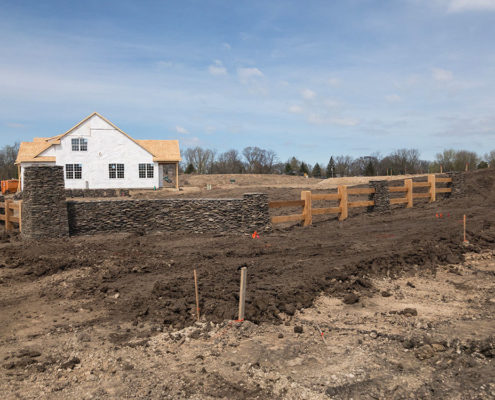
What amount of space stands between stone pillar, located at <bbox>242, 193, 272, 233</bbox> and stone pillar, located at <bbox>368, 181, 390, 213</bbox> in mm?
5785

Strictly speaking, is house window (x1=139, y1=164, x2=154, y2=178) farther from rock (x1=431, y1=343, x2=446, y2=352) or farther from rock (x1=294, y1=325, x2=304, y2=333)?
rock (x1=431, y1=343, x2=446, y2=352)

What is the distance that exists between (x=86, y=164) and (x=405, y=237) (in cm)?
3221

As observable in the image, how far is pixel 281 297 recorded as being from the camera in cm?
718

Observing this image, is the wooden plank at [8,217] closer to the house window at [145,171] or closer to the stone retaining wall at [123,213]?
the stone retaining wall at [123,213]

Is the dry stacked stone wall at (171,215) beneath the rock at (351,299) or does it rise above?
above

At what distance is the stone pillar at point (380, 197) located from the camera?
17672 mm

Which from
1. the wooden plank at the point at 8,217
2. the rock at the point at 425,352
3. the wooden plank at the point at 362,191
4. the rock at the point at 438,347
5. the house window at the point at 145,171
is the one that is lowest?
the rock at the point at 425,352

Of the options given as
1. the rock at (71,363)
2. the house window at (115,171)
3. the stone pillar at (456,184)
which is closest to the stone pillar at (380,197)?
the stone pillar at (456,184)

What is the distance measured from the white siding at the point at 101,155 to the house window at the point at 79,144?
0.27m

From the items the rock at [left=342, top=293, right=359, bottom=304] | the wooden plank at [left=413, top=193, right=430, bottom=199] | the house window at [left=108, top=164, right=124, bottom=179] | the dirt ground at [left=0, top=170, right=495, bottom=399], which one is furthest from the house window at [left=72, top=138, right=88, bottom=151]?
the rock at [left=342, top=293, right=359, bottom=304]

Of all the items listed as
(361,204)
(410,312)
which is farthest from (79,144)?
(410,312)

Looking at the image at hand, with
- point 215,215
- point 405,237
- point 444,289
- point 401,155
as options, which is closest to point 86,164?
point 215,215

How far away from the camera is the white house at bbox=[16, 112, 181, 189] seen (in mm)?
37312

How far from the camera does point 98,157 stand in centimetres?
3803
